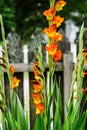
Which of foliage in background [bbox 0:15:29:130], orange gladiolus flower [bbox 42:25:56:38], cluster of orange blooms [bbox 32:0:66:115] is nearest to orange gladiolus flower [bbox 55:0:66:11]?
cluster of orange blooms [bbox 32:0:66:115]

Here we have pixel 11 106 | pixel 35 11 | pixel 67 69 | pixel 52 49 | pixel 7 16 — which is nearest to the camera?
pixel 52 49

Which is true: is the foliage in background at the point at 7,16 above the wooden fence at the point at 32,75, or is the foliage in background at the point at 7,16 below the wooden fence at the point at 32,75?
above

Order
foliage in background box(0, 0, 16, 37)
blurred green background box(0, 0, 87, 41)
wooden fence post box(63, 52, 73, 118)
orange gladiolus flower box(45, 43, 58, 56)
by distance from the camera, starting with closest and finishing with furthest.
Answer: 1. orange gladiolus flower box(45, 43, 58, 56)
2. wooden fence post box(63, 52, 73, 118)
3. foliage in background box(0, 0, 16, 37)
4. blurred green background box(0, 0, 87, 41)

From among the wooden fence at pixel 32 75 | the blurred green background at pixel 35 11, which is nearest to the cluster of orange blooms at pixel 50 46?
the wooden fence at pixel 32 75

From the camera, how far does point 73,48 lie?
21.5ft

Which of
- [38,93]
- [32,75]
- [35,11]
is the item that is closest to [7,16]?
[35,11]

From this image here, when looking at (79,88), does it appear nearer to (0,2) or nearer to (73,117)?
(73,117)

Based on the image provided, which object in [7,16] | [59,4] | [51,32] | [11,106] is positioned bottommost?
[11,106]

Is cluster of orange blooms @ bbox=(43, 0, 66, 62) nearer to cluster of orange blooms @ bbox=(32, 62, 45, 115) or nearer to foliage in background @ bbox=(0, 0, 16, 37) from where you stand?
cluster of orange blooms @ bbox=(32, 62, 45, 115)

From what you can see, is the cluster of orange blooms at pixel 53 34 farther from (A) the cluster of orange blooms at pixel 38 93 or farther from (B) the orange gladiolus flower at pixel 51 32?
(A) the cluster of orange blooms at pixel 38 93

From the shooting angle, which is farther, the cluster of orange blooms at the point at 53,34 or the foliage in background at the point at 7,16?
the foliage in background at the point at 7,16

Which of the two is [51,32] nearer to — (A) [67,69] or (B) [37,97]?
(B) [37,97]

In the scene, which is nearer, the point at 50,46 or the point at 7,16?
the point at 50,46

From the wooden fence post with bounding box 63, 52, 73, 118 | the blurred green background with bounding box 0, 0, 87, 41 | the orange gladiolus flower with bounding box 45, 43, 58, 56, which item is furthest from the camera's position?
the blurred green background with bounding box 0, 0, 87, 41
